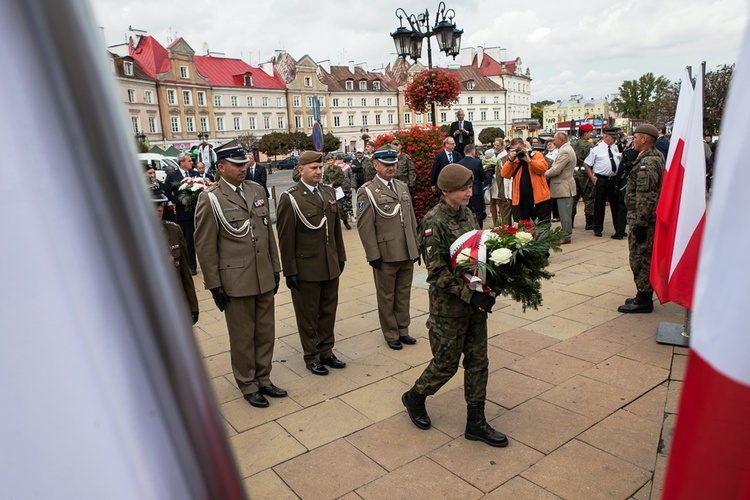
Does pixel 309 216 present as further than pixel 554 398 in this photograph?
Yes

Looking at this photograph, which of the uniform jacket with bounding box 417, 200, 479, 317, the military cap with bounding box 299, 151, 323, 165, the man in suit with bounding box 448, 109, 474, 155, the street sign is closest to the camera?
the uniform jacket with bounding box 417, 200, 479, 317

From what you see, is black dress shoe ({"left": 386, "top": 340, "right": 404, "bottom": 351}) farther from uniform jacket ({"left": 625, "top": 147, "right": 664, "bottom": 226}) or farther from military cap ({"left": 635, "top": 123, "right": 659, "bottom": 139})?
military cap ({"left": 635, "top": 123, "right": 659, "bottom": 139})

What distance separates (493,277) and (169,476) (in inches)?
133

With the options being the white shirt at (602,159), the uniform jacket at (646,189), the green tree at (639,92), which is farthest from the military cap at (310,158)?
the green tree at (639,92)

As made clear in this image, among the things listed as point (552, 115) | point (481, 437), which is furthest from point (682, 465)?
point (552, 115)

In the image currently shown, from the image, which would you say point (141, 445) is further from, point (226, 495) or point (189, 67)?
point (189, 67)

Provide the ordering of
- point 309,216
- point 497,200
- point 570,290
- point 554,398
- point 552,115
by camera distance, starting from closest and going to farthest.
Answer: point 554,398, point 309,216, point 570,290, point 497,200, point 552,115

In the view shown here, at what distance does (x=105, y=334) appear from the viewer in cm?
51

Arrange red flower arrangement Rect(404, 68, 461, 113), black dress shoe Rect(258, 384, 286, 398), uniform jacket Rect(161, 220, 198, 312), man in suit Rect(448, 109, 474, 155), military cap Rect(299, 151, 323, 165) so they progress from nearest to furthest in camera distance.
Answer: uniform jacket Rect(161, 220, 198, 312)
black dress shoe Rect(258, 384, 286, 398)
military cap Rect(299, 151, 323, 165)
red flower arrangement Rect(404, 68, 461, 113)
man in suit Rect(448, 109, 474, 155)

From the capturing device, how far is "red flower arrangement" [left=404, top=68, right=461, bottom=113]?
12.9 m

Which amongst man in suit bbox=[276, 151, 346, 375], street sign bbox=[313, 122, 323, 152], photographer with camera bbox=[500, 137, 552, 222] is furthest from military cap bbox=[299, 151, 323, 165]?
street sign bbox=[313, 122, 323, 152]

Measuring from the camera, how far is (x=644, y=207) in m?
6.25

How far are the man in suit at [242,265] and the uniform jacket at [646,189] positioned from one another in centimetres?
400

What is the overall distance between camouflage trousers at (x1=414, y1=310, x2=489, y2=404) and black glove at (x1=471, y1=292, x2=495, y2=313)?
25cm
